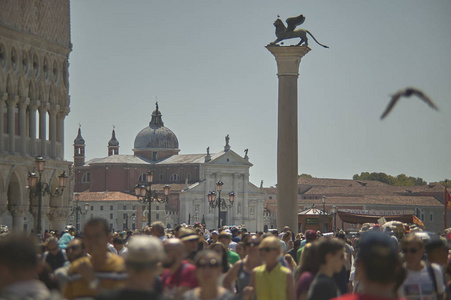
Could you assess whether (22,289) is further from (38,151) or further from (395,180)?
(395,180)

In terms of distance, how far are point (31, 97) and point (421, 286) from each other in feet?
98.3

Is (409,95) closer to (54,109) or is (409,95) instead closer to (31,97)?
(31,97)

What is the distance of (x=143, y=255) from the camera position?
6312 mm

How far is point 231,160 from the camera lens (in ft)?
432

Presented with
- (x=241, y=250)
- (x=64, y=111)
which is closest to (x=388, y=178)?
(x=64, y=111)

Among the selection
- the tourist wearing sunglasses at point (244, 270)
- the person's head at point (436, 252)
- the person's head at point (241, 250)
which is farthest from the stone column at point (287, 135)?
the person's head at point (436, 252)

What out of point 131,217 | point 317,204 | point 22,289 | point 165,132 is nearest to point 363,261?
point 22,289

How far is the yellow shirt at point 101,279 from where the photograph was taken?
7781 mm

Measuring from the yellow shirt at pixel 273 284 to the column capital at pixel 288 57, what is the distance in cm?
1982

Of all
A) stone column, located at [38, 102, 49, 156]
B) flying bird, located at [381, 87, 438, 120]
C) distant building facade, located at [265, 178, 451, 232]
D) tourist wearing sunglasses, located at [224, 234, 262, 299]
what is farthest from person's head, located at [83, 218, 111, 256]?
distant building facade, located at [265, 178, 451, 232]

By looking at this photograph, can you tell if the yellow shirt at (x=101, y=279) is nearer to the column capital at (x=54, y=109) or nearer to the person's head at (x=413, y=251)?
the person's head at (x=413, y=251)

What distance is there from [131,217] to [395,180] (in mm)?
75202

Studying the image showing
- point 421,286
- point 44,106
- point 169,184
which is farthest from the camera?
point 169,184

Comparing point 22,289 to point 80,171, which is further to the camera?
point 80,171
